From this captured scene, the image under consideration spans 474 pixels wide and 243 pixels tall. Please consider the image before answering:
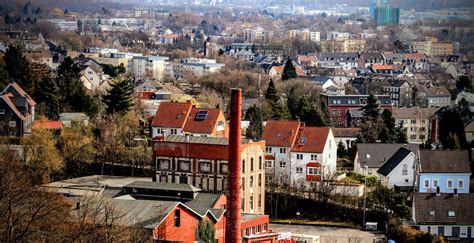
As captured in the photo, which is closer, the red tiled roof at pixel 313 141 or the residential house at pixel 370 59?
the red tiled roof at pixel 313 141

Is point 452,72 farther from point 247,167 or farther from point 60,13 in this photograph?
point 60,13

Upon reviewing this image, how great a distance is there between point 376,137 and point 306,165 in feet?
18.5

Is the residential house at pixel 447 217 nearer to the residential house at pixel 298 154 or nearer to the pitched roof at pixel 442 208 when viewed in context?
the pitched roof at pixel 442 208

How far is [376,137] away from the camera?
31.5m

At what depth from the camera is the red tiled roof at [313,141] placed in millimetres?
26406

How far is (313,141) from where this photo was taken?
87.3ft

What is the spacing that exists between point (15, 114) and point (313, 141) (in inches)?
305

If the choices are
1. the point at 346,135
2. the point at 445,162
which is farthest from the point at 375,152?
the point at 346,135

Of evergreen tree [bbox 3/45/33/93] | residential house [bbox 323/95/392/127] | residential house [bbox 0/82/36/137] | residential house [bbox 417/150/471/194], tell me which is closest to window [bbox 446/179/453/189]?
residential house [bbox 417/150/471/194]

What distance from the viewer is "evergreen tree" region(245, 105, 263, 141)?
94.3ft

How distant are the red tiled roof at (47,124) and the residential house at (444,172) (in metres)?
9.61

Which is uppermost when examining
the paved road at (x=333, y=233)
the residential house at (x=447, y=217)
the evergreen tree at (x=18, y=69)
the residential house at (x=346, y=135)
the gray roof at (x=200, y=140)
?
the evergreen tree at (x=18, y=69)

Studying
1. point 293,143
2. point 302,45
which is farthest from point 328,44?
point 293,143

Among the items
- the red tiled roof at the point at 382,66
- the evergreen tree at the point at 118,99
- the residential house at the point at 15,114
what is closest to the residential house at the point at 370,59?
the red tiled roof at the point at 382,66
